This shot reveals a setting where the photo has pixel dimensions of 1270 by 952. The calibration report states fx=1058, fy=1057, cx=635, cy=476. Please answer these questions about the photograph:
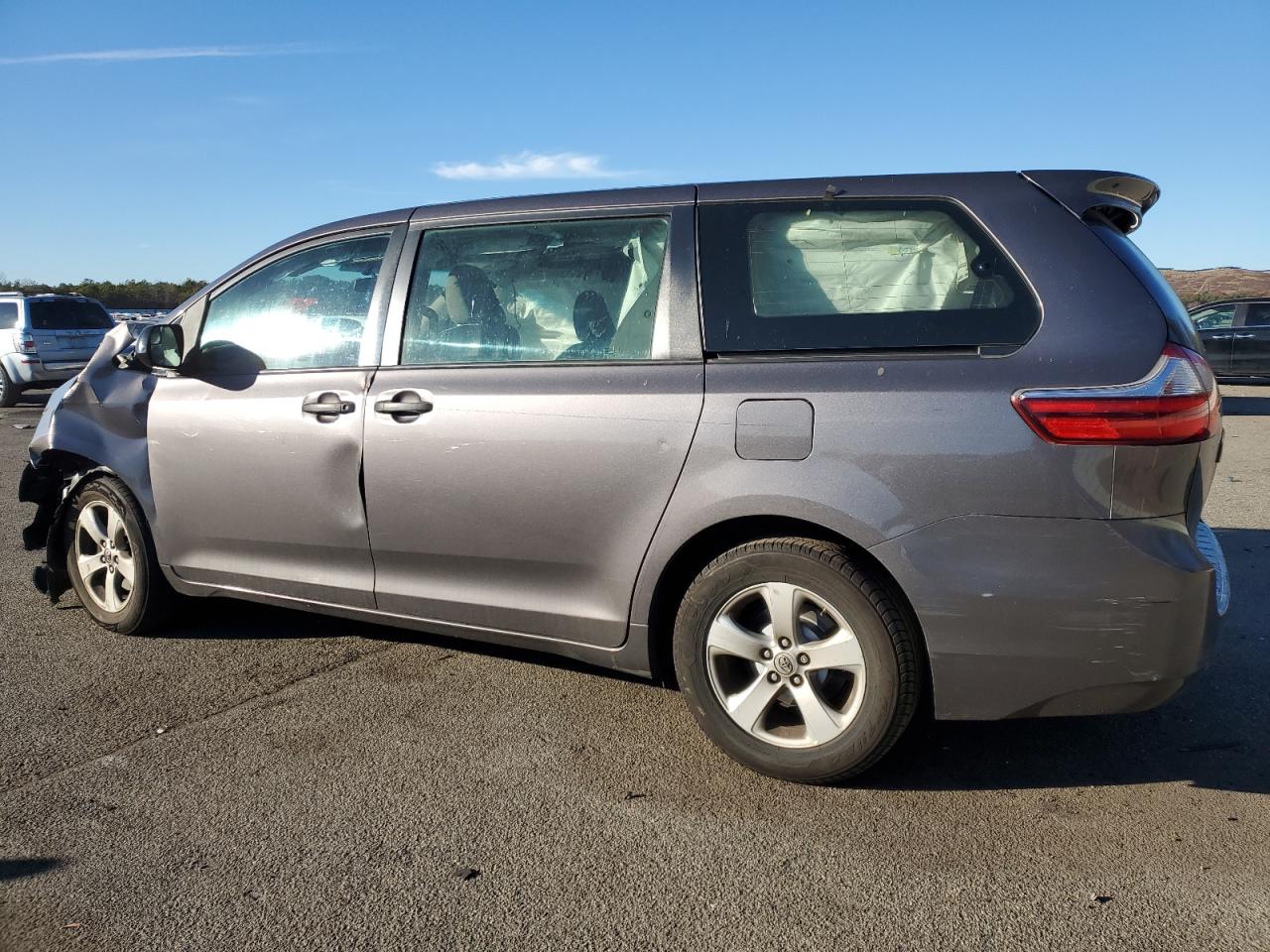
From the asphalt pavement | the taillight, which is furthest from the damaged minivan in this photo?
the asphalt pavement

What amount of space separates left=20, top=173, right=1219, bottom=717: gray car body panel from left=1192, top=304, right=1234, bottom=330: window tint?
764 inches

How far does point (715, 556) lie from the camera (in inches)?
136

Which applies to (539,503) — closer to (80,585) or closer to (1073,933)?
(1073,933)

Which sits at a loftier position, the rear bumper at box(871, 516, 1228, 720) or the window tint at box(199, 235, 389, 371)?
the window tint at box(199, 235, 389, 371)

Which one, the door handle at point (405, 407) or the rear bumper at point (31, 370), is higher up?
the door handle at point (405, 407)

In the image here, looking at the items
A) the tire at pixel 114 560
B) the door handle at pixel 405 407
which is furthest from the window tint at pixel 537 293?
the tire at pixel 114 560

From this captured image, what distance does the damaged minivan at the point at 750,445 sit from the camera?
9.70 feet

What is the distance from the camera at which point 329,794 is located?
129 inches

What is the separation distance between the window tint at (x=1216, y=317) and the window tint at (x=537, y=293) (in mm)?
19482

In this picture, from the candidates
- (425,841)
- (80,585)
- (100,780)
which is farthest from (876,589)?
(80,585)

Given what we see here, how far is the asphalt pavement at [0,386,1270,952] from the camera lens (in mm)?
2594

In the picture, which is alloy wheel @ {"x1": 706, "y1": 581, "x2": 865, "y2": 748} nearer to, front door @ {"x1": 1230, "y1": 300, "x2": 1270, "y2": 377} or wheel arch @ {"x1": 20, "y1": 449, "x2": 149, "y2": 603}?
wheel arch @ {"x1": 20, "y1": 449, "x2": 149, "y2": 603}

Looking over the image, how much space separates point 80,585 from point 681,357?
3232 millimetres

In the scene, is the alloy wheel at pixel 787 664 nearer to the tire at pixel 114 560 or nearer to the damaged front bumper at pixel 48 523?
the tire at pixel 114 560
